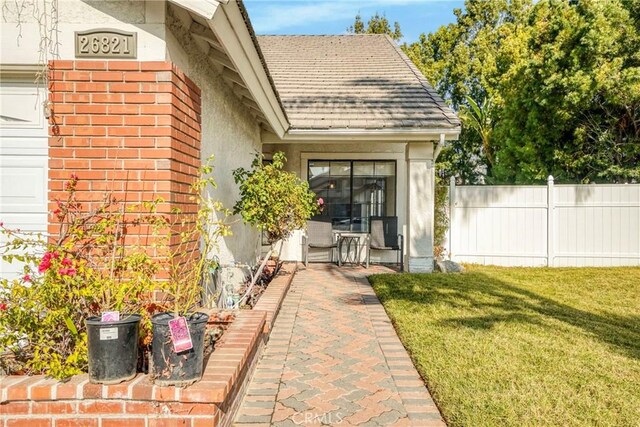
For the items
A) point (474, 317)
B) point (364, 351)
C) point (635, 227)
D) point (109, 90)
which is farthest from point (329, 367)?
point (635, 227)

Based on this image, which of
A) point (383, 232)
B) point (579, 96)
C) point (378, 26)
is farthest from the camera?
point (378, 26)

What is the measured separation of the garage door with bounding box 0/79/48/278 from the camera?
380 cm

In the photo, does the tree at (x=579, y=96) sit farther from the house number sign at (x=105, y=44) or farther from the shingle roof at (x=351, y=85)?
the house number sign at (x=105, y=44)

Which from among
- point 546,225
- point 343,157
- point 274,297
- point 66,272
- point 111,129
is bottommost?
point 274,297

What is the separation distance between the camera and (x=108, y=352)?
2.49 metres

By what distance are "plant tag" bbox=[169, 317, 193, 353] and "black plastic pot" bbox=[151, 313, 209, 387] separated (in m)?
0.03

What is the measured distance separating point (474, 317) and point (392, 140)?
4384 millimetres

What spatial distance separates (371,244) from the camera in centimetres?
991

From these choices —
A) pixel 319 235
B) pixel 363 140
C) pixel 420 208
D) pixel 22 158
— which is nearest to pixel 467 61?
pixel 363 140

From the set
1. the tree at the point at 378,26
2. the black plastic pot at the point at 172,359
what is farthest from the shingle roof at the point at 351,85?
the tree at the point at 378,26

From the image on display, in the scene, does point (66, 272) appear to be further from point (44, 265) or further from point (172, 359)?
point (172, 359)

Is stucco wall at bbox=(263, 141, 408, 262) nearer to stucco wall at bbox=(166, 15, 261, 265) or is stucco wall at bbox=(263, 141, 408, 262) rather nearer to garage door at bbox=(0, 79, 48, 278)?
stucco wall at bbox=(166, 15, 261, 265)

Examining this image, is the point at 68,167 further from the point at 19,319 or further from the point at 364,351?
the point at 364,351

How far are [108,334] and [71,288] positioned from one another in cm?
54
